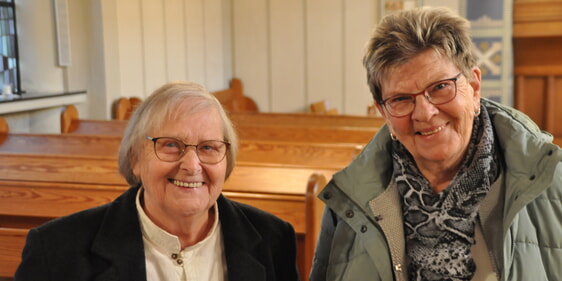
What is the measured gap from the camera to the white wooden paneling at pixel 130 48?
598 cm

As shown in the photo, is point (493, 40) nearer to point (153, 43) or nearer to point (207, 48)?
point (207, 48)

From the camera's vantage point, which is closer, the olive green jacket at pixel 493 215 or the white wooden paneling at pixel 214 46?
the olive green jacket at pixel 493 215

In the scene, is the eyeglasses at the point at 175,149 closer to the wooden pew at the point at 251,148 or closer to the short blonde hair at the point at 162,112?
the short blonde hair at the point at 162,112

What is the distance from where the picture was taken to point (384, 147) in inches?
69.7

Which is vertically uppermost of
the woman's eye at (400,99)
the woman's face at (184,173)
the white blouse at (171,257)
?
the woman's eye at (400,99)

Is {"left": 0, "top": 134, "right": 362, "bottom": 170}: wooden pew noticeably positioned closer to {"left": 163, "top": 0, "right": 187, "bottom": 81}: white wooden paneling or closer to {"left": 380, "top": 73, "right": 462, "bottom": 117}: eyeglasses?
{"left": 380, "top": 73, "right": 462, "bottom": 117}: eyeglasses

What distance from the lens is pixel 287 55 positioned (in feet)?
28.1

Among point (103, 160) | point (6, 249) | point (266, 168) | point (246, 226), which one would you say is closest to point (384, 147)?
point (246, 226)

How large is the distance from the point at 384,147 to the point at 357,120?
3.25 meters

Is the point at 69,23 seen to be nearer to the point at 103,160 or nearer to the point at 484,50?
the point at 103,160

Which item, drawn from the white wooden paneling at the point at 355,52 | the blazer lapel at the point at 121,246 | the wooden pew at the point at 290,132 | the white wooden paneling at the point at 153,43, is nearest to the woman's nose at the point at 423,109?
the blazer lapel at the point at 121,246

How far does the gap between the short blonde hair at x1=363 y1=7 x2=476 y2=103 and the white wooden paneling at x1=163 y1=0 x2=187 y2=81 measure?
5389 mm

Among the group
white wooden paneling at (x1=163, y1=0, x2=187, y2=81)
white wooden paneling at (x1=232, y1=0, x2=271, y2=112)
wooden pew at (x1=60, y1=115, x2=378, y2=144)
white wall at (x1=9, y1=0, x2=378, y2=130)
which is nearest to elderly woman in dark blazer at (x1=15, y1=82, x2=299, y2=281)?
wooden pew at (x1=60, y1=115, x2=378, y2=144)

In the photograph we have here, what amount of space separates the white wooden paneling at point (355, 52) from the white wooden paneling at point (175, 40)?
2.26m
